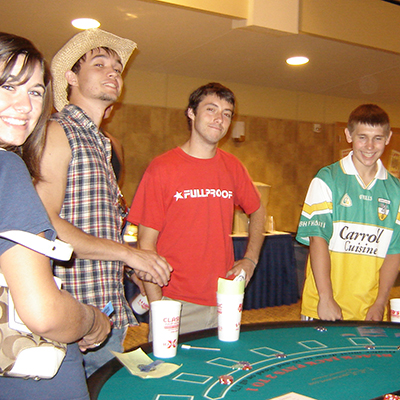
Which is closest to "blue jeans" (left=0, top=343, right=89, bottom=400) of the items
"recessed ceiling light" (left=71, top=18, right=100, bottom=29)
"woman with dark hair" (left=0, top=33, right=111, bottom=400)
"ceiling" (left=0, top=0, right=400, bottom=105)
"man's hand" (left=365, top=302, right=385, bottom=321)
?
"woman with dark hair" (left=0, top=33, right=111, bottom=400)

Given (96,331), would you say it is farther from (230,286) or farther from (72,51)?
(72,51)

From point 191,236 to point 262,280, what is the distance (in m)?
2.72

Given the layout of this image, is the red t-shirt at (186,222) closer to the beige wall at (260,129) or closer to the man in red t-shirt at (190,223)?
the man in red t-shirt at (190,223)

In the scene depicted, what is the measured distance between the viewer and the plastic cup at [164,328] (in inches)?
48.1

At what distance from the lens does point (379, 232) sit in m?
→ 1.98

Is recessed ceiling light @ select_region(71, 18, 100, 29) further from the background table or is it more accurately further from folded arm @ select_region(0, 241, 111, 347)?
folded arm @ select_region(0, 241, 111, 347)

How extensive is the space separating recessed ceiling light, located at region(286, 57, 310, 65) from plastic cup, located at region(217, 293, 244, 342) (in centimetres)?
383

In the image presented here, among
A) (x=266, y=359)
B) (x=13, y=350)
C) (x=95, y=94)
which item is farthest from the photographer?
(x=95, y=94)

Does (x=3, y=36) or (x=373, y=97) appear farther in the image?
(x=373, y=97)

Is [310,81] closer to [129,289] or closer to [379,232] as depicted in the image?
[129,289]

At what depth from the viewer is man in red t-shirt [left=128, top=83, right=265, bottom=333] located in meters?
1.97

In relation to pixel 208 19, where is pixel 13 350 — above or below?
below

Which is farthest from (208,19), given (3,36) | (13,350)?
(13,350)

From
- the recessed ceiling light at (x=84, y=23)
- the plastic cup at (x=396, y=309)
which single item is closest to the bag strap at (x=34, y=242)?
the plastic cup at (x=396, y=309)
